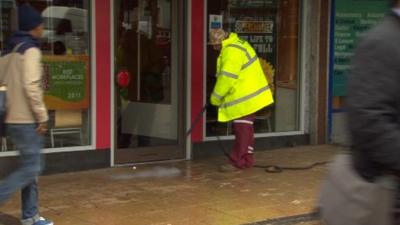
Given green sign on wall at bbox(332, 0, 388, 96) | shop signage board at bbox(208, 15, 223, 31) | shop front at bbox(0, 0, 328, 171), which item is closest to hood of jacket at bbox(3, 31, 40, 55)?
shop front at bbox(0, 0, 328, 171)

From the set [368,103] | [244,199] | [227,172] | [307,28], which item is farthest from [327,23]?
[368,103]

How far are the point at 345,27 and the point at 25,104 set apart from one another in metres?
6.36

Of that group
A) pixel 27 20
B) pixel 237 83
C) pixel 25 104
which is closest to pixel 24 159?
pixel 25 104

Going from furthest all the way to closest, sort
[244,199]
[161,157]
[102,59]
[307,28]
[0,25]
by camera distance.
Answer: [307,28] → [161,157] → [102,59] → [0,25] → [244,199]

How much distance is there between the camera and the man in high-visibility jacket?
784 centimetres

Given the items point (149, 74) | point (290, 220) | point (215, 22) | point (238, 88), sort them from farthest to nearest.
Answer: point (215, 22), point (149, 74), point (238, 88), point (290, 220)

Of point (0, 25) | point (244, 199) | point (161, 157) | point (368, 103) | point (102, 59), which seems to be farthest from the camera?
point (161, 157)

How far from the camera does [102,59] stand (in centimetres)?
800

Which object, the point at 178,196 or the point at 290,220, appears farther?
the point at 178,196

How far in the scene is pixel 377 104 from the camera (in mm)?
2334

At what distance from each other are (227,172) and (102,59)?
2.03m

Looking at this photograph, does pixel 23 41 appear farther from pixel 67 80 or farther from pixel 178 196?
pixel 67 80

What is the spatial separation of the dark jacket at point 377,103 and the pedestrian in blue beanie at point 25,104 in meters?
3.20

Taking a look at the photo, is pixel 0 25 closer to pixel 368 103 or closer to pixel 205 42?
pixel 205 42
